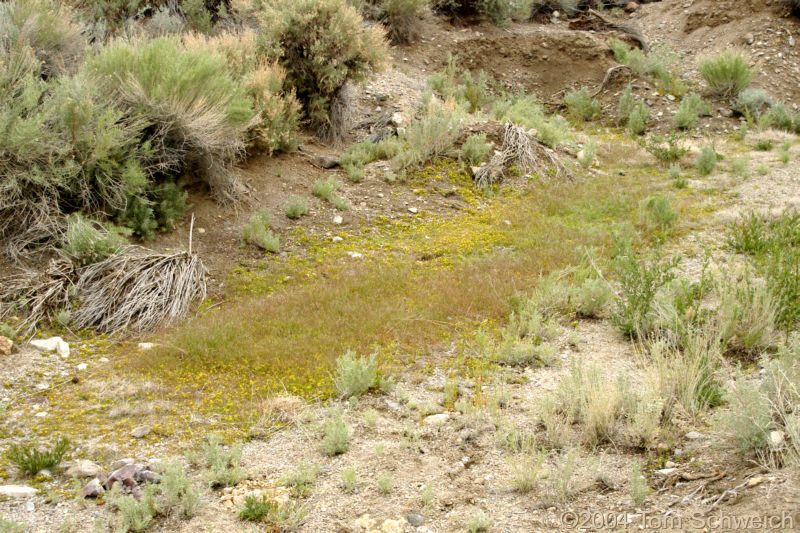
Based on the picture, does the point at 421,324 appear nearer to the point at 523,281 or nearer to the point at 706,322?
the point at 523,281

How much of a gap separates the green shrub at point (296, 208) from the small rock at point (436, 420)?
406cm

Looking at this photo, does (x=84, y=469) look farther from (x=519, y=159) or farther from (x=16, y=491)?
(x=519, y=159)

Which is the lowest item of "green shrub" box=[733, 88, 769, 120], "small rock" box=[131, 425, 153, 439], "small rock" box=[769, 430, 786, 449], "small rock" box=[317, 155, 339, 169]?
"small rock" box=[131, 425, 153, 439]

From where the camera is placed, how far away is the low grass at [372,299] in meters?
4.93

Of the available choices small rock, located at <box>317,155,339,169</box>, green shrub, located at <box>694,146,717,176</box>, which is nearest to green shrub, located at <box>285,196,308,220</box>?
small rock, located at <box>317,155,339,169</box>

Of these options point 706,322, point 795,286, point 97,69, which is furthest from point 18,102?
point 795,286

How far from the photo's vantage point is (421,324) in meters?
5.64

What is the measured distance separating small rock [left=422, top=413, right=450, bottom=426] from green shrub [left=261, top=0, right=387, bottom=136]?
21.1ft

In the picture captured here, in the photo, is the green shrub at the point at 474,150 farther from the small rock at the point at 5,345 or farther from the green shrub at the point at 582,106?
the small rock at the point at 5,345

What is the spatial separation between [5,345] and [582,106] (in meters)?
11.8

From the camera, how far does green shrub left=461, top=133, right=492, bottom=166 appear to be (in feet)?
30.7

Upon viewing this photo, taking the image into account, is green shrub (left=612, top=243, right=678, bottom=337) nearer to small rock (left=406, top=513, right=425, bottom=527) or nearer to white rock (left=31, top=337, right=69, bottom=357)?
small rock (left=406, top=513, right=425, bottom=527)

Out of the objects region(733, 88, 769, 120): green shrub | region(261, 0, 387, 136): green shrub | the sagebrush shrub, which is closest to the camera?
the sagebrush shrub

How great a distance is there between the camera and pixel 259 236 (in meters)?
7.08
